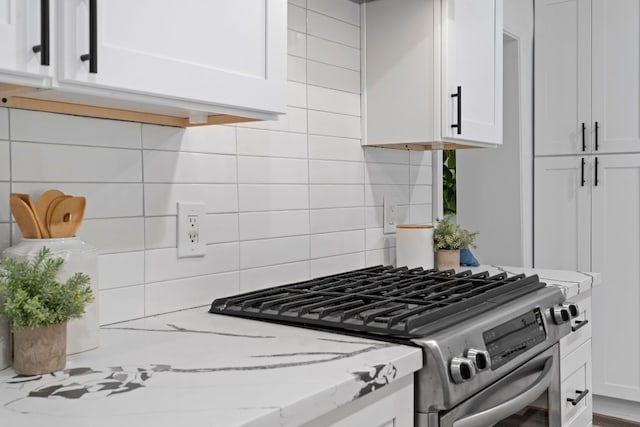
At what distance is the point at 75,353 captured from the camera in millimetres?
1153

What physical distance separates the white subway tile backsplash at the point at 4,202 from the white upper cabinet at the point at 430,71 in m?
1.29

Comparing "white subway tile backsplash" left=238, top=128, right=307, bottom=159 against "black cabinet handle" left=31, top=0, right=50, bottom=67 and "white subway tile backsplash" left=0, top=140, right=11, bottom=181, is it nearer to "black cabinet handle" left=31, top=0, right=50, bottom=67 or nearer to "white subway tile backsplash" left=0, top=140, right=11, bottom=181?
"white subway tile backsplash" left=0, top=140, right=11, bottom=181

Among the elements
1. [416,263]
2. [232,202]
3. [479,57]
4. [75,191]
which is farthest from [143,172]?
[479,57]

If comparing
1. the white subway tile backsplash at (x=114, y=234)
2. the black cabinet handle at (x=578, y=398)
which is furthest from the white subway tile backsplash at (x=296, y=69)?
the black cabinet handle at (x=578, y=398)

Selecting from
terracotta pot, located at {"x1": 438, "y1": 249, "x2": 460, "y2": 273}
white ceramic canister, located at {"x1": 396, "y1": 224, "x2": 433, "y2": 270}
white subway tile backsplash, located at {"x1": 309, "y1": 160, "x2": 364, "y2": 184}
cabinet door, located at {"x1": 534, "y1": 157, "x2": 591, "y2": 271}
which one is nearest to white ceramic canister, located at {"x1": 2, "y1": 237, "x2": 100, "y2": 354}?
white subway tile backsplash, located at {"x1": 309, "y1": 160, "x2": 364, "y2": 184}

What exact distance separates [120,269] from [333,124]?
3.10ft

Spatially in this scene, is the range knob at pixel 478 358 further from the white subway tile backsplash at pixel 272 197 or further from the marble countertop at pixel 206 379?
the white subway tile backsplash at pixel 272 197

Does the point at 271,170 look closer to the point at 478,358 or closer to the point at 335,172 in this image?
the point at 335,172

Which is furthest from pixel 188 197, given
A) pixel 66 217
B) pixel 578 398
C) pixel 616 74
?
pixel 616 74

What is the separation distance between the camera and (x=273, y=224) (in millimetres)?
1848

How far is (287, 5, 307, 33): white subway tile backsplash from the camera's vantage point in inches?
74.7

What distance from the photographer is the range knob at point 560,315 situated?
1.70 meters

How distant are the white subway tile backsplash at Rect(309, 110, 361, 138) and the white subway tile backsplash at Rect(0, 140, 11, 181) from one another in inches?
39.0

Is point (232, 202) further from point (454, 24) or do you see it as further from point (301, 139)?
point (454, 24)
